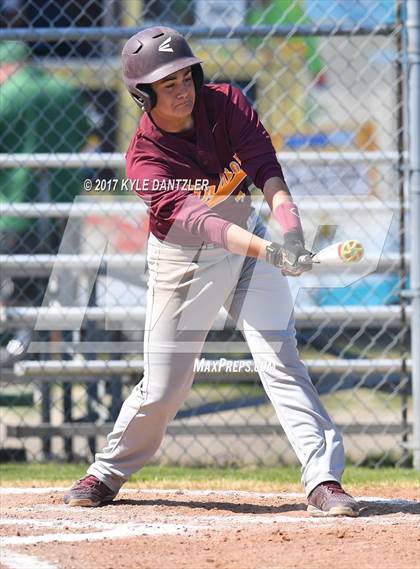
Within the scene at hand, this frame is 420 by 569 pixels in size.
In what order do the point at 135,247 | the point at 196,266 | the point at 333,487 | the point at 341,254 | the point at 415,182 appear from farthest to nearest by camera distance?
the point at 135,247, the point at 415,182, the point at 196,266, the point at 333,487, the point at 341,254

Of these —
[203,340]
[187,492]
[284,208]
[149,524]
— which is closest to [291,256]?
[284,208]

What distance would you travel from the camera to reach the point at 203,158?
168 inches

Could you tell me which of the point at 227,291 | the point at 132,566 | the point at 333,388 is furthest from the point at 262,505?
the point at 333,388

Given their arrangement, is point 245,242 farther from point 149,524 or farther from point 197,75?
point 149,524

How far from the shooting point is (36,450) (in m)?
7.25

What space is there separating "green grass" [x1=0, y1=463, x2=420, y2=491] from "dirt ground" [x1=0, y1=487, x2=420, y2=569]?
397 mm

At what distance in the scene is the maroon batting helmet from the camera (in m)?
4.12

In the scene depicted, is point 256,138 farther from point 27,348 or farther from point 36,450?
point 36,450

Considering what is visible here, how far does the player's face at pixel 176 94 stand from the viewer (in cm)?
416

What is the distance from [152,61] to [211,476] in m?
2.37

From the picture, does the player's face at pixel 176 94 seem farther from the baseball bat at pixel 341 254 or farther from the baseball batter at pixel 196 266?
the baseball bat at pixel 341 254

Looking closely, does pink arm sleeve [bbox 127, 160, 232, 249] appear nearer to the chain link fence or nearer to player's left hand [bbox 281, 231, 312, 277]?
player's left hand [bbox 281, 231, 312, 277]

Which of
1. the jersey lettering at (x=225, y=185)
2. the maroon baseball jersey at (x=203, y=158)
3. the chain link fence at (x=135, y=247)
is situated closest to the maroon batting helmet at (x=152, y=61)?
the maroon baseball jersey at (x=203, y=158)

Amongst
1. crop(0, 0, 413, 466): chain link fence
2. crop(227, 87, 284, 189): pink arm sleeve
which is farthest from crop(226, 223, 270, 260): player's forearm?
crop(0, 0, 413, 466): chain link fence
